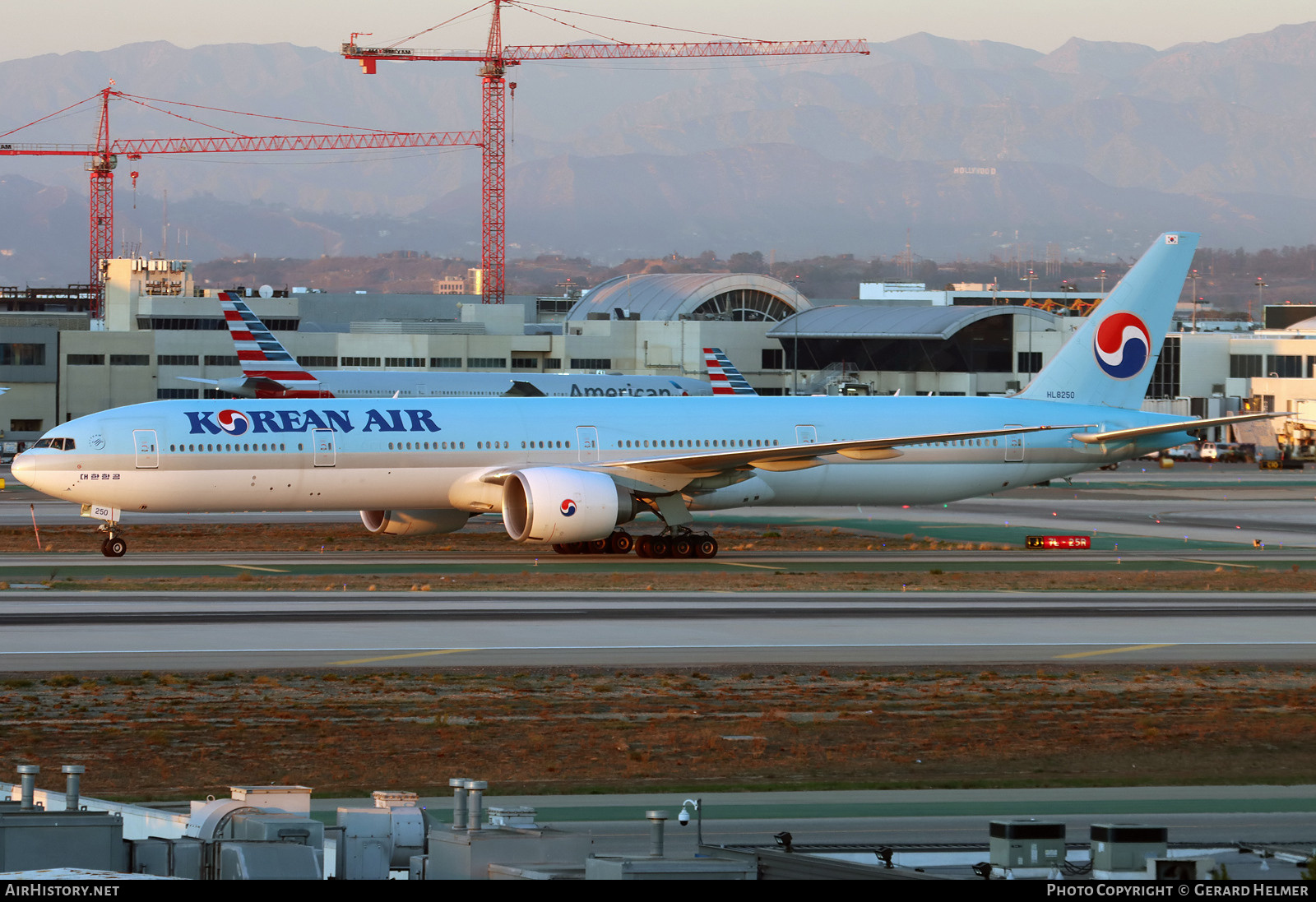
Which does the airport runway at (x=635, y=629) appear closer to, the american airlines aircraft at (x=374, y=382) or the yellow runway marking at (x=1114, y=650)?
the yellow runway marking at (x=1114, y=650)

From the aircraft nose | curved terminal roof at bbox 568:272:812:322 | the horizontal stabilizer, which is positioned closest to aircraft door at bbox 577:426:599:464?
the aircraft nose

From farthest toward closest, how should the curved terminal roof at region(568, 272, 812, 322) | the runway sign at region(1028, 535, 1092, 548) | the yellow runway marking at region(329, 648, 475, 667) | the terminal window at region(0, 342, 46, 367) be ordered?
the curved terminal roof at region(568, 272, 812, 322)
the terminal window at region(0, 342, 46, 367)
the runway sign at region(1028, 535, 1092, 548)
the yellow runway marking at region(329, 648, 475, 667)

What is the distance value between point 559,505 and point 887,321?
306ft

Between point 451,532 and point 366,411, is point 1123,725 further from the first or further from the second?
point 451,532

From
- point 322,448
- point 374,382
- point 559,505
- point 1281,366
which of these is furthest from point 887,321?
point 322,448

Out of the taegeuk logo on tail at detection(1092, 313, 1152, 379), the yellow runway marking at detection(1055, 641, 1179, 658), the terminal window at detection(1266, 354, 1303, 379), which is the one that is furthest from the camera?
the terminal window at detection(1266, 354, 1303, 379)

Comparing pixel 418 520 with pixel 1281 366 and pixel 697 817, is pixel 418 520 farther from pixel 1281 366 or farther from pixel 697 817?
pixel 1281 366

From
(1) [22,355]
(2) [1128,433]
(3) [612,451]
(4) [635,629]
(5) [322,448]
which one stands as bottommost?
(4) [635,629]

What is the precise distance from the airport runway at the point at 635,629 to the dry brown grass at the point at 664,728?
160 cm

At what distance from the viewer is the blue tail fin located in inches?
2120

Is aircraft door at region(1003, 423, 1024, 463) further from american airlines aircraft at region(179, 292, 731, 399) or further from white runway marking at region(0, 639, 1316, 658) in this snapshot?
american airlines aircraft at region(179, 292, 731, 399)

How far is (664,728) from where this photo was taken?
73.8 ft

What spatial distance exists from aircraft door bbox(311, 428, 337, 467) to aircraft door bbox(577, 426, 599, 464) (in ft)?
23.5

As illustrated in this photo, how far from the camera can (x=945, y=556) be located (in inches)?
1901
